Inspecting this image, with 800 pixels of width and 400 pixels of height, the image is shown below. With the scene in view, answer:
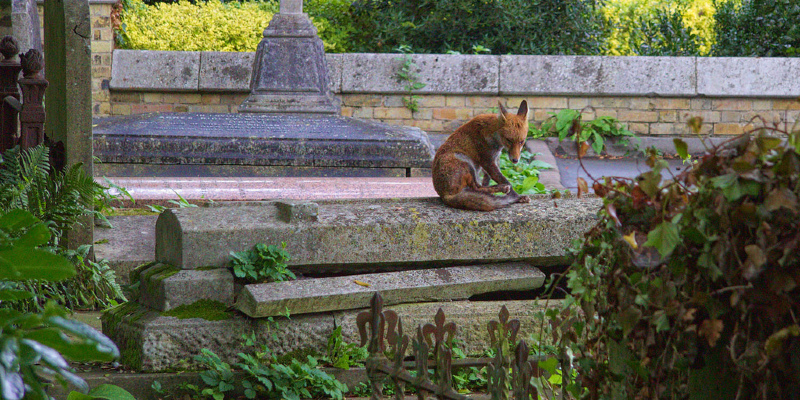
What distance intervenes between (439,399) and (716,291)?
0.96 meters

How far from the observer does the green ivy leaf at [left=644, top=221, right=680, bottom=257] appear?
4.59ft

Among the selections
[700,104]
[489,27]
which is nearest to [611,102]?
[700,104]

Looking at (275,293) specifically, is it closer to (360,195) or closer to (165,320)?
(165,320)

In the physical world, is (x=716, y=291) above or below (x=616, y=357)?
above

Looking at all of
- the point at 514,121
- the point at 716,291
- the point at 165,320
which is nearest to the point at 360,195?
the point at 514,121

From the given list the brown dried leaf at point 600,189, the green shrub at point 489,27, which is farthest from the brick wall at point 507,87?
the brown dried leaf at point 600,189

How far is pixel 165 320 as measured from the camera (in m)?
3.30

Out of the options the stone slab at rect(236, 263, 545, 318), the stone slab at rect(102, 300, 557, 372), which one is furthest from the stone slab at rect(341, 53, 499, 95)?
the stone slab at rect(102, 300, 557, 372)

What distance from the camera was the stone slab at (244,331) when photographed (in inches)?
129

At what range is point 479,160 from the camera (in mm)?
3939

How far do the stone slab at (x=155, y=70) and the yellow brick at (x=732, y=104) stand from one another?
619 centimetres

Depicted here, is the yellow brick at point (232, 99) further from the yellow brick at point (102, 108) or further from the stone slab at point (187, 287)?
the stone slab at point (187, 287)

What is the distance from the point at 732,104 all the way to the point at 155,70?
6.89 metres

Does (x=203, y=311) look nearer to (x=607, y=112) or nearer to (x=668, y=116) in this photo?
(x=607, y=112)
